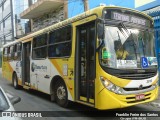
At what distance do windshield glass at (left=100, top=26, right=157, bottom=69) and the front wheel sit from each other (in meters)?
2.42

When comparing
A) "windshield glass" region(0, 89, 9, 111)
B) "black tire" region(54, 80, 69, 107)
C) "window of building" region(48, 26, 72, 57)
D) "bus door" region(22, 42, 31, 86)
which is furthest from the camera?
"bus door" region(22, 42, 31, 86)

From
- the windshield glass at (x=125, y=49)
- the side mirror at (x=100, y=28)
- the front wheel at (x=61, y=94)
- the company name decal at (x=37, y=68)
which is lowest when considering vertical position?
the front wheel at (x=61, y=94)

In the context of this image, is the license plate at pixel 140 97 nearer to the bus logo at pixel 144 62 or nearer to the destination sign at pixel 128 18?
the bus logo at pixel 144 62

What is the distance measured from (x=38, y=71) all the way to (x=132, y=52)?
4.85m

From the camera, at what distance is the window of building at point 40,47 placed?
423 inches

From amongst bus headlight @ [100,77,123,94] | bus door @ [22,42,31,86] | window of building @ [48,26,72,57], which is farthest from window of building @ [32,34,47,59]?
bus headlight @ [100,77,123,94]

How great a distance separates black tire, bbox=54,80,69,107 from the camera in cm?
909

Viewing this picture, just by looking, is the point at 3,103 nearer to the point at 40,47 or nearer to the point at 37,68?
the point at 40,47

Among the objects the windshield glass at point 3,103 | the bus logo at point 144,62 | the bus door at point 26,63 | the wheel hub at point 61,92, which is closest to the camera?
the windshield glass at point 3,103

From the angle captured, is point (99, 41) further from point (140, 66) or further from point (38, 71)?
point (38, 71)

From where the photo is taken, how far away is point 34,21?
30.6 m

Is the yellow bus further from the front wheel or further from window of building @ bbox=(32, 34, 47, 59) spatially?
window of building @ bbox=(32, 34, 47, 59)

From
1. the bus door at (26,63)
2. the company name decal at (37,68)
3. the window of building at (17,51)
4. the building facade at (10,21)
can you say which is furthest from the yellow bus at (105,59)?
the building facade at (10,21)

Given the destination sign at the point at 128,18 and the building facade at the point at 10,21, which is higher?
the building facade at the point at 10,21
